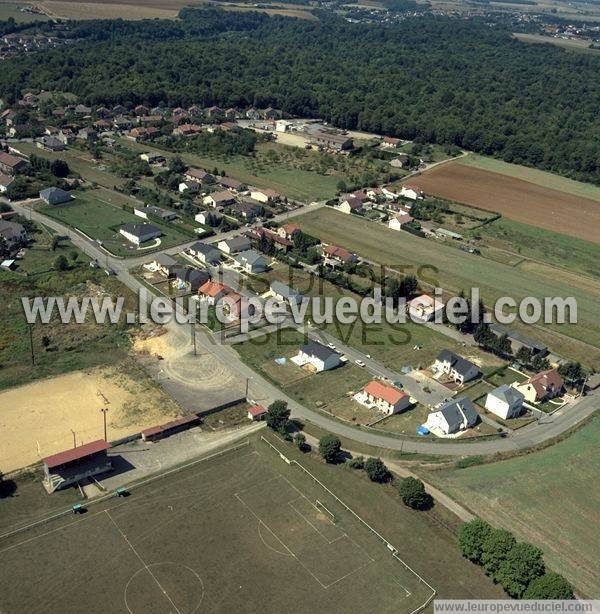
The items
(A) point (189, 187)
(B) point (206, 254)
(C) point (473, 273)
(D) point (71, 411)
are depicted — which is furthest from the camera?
(A) point (189, 187)

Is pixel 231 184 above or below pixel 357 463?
above

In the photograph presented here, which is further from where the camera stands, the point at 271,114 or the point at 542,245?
the point at 271,114

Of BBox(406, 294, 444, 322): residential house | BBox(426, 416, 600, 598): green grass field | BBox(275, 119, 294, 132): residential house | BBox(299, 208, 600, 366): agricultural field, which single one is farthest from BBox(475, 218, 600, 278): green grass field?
BBox(275, 119, 294, 132): residential house

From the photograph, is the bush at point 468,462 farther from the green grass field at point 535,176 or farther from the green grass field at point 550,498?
the green grass field at point 535,176

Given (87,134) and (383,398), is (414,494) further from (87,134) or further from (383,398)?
(87,134)

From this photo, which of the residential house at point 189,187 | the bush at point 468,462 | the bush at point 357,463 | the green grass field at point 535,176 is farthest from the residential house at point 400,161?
the bush at point 357,463

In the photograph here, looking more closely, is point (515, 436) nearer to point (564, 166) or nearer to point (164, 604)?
point (164, 604)

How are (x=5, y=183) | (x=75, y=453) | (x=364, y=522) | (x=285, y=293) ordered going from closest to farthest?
(x=364, y=522) → (x=75, y=453) → (x=285, y=293) → (x=5, y=183)

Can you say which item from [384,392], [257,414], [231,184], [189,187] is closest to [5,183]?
[189,187]
